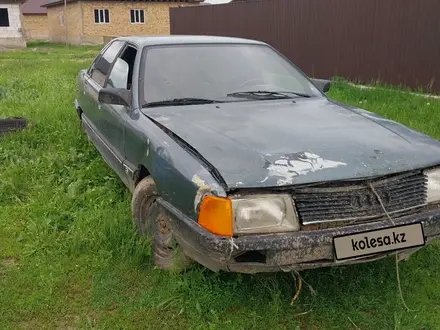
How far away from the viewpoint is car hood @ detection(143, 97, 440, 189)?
2.50 metres

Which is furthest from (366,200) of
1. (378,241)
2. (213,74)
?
(213,74)

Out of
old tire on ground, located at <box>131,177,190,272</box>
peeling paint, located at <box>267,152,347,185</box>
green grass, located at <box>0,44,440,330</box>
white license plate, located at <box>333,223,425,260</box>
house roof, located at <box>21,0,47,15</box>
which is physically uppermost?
house roof, located at <box>21,0,47,15</box>

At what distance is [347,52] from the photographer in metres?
10.6

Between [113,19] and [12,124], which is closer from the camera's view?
[12,124]

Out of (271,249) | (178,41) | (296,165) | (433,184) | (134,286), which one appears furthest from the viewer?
(178,41)

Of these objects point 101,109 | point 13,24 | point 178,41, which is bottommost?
point 101,109

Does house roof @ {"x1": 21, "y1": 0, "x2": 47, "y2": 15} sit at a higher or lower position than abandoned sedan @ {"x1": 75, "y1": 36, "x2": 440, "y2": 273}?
higher

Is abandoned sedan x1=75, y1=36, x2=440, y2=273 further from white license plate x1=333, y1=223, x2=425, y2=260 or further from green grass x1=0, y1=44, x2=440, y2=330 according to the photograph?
green grass x1=0, y1=44, x2=440, y2=330

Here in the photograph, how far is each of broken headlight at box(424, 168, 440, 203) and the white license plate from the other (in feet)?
0.80

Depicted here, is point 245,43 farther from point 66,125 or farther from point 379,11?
point 379,11

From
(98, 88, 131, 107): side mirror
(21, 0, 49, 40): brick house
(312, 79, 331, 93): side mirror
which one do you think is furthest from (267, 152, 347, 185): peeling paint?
(21, 0, 49, 40): brick house

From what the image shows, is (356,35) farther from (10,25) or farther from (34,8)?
(34,8)

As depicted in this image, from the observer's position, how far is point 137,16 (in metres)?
35.9

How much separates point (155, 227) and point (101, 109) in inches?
66.8
